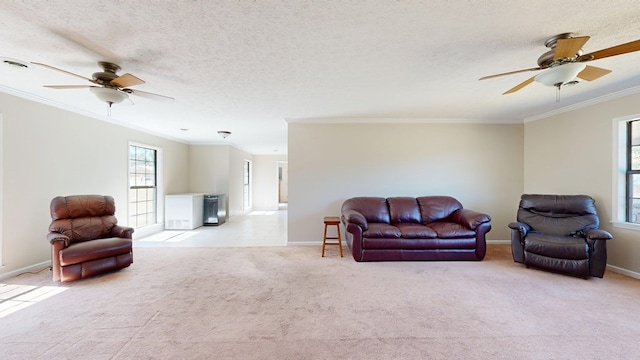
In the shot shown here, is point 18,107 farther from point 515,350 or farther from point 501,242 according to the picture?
point 501,242

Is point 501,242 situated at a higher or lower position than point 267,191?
lower

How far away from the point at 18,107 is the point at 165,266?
9.39 ft

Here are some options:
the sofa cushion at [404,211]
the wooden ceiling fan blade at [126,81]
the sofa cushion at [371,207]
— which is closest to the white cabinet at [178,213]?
the sofa cushion at [371,207]

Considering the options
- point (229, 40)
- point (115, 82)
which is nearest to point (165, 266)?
point (115, 82)

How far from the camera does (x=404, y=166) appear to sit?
192 inches

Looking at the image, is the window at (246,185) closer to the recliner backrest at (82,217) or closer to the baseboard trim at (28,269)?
the recliner backrest at (82,217)

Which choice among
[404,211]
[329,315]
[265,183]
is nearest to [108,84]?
[329,315]

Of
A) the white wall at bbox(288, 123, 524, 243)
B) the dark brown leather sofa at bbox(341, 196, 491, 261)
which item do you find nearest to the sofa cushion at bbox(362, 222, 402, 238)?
the dark brown leather sofa at bbox(341, 196, 491, 261)

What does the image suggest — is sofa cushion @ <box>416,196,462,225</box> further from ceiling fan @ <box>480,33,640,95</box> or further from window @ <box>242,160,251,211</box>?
window @ <box>242,160,251,211</box>

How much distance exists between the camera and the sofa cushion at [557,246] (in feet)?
10.1

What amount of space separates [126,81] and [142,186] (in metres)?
4.31

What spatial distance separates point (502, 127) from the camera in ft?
16.0

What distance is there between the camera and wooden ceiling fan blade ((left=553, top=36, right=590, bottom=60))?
1785 millimetres

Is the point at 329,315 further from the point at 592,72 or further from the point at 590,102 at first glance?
the point at 590,102
